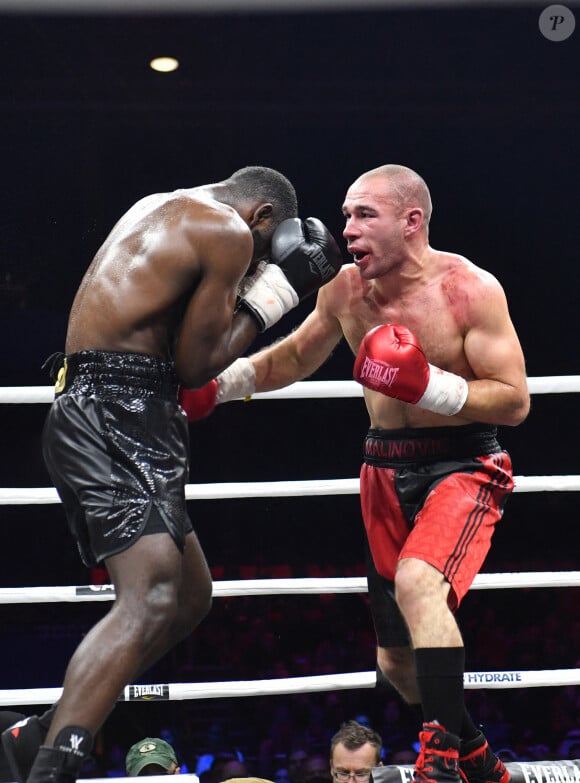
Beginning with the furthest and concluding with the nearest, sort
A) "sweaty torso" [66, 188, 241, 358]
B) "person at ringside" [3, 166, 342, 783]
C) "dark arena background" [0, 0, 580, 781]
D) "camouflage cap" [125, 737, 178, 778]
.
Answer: "dark arena background" [0, 0, 580, 781], "camouflage cap" [125, 737, 178, 778], "sweaty torso" [66, 188, 241, 358], "person at ringside" [3, 166, 342, 783]

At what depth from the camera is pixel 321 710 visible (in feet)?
16.0

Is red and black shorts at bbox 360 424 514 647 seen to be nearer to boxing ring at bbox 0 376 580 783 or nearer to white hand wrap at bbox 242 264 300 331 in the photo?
boxing ring at bbox 0 376 580 783

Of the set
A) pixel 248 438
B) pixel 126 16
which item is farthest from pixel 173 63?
pixel 248 438

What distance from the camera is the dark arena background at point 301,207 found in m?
5.30

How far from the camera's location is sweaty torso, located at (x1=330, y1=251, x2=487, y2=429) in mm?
2350

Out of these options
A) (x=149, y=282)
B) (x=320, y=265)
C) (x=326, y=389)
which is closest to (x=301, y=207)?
(x=326, y=389)

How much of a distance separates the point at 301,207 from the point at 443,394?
4.24 meters

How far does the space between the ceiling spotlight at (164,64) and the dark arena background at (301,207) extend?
4 centimetres

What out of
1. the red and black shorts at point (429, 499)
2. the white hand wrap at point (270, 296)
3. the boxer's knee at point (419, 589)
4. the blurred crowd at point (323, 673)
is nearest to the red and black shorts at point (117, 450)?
the white hand wrap at point (270, 296)

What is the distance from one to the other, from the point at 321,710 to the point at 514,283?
290 cm

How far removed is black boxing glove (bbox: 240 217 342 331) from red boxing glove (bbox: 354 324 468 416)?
181 mm

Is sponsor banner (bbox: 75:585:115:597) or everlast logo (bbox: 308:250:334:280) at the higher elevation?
everlast logo (bbox: 308:250:334:280)

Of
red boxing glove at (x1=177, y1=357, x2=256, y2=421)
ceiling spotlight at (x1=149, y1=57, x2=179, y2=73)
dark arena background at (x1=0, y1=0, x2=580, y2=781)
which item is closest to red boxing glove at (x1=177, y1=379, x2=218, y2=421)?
red boxing glove at (x1=177, y1=357, x2=256, y2=421)

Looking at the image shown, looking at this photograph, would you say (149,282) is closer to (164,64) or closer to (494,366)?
(494,366)
